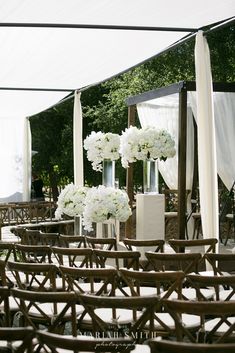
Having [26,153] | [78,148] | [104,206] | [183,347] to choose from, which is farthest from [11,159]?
[183,347]

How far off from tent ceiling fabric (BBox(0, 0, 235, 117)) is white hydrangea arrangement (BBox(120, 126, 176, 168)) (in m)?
1.15

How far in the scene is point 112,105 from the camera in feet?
70.1

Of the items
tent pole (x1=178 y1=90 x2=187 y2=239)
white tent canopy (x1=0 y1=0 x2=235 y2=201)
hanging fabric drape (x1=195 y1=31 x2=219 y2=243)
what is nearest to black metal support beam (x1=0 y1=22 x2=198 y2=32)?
white tent canopy (x1=0 y1=0 x2=235 y2=201)

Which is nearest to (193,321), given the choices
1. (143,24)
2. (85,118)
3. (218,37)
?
(143,24)

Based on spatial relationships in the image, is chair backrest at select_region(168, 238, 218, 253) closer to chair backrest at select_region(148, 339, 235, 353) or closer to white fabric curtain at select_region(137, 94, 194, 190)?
chair backrest at select_region(148, 339, 235, 353)

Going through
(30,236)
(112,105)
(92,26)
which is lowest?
(30,236)

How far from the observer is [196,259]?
230 inches

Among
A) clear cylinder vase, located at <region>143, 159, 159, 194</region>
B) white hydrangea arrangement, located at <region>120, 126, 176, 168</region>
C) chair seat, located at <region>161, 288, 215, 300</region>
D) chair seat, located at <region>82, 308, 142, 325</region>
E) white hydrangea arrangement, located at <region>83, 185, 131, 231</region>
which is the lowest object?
chair seat, located at <region>82, 308, 142, 325</region>

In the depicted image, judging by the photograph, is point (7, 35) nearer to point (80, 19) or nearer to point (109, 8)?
point (80, 19)

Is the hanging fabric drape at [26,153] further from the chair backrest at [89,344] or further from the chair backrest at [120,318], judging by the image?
the chair backrest at [89,344]

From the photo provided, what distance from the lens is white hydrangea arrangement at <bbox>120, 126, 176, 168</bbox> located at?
891 centimetres

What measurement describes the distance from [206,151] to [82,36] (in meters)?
2.31

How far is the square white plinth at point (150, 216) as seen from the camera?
8.96 m

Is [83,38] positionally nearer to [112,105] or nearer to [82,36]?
[82,36]
